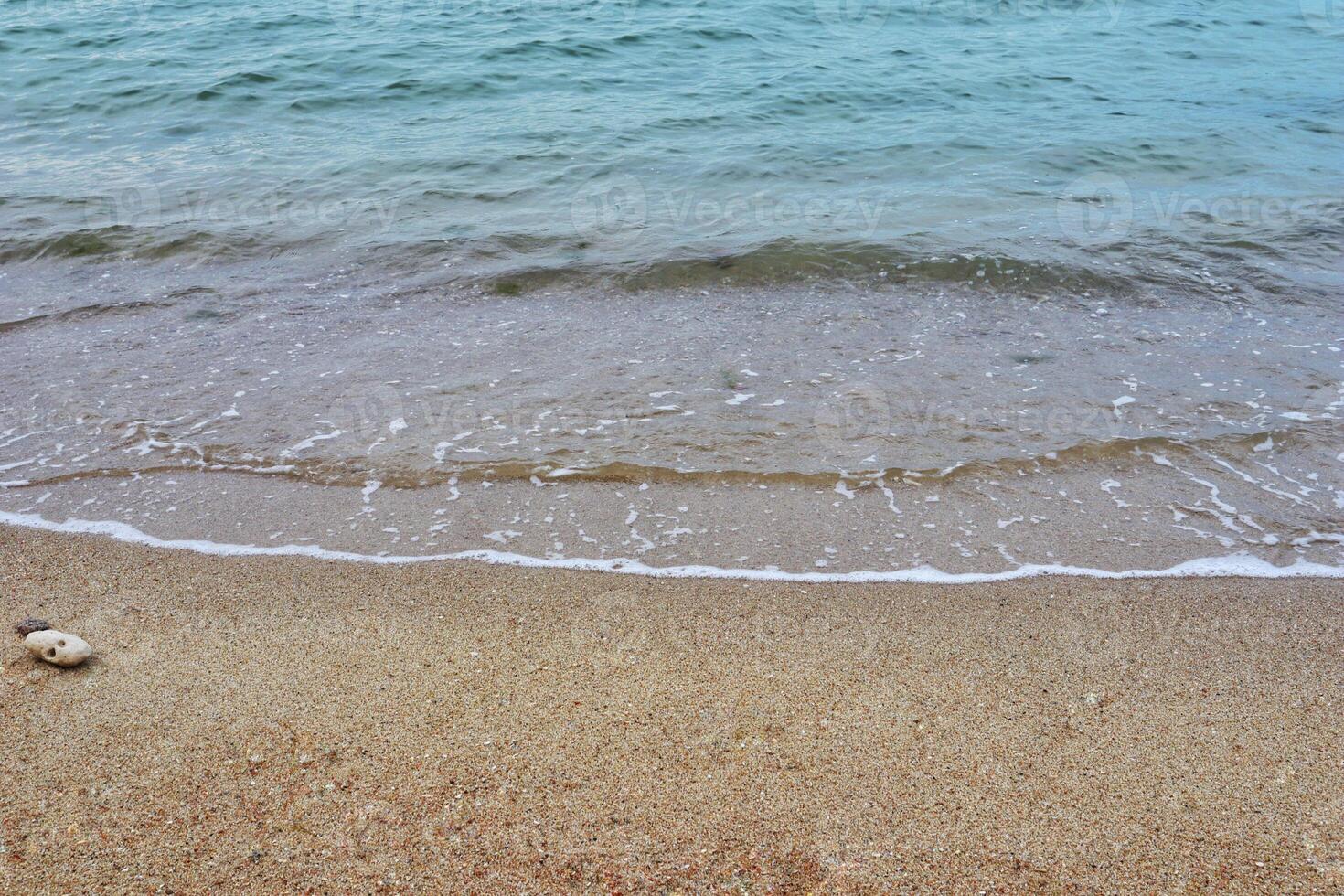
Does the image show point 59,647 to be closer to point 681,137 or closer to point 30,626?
point 30,626

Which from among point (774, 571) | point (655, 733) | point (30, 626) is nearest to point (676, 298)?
point (774, 571)

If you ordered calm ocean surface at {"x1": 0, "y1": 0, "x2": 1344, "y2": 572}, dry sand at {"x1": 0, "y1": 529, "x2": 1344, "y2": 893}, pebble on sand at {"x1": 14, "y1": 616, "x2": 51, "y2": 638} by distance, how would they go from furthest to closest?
calm ocean surface at {"x1": 0, "y1": 0, "x2": 1344, "y2": 572} < pebble on sand at {"x1": 14, "y1": 616, "x2": 51, "y2": 638} < dry sand at {"x1": 0, "y1": 529, "x2": 1344, "y2": 893}

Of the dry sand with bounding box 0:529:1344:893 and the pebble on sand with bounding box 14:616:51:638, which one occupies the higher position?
the pebble on sand with bounding box 14:616:51:638

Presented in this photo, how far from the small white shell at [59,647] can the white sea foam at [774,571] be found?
26.9 inches

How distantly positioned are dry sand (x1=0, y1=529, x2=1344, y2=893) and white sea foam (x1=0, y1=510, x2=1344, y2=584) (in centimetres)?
7

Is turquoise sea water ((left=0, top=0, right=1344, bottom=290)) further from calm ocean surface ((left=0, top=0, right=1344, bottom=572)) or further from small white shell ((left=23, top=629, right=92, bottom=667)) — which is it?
small white shell ((left=23, top=629, right=92, bottom=667))

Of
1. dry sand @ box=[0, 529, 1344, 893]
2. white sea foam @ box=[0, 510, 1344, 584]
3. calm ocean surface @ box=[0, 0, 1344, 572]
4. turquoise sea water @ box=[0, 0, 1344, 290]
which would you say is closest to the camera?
dry sand @ box=[0, 529, 1344, 893]

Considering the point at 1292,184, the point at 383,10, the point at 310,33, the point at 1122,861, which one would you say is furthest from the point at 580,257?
the point at 383,10

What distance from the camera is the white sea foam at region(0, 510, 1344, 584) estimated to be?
3.42 metres

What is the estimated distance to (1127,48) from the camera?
43.0 ft

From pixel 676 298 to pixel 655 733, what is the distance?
3989 millimetres

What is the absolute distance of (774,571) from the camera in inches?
136

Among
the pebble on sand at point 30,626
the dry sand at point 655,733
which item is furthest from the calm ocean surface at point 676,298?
the pebble on sand at point 30,626

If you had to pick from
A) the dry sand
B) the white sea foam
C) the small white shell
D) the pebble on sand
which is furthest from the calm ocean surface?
the small white shell
